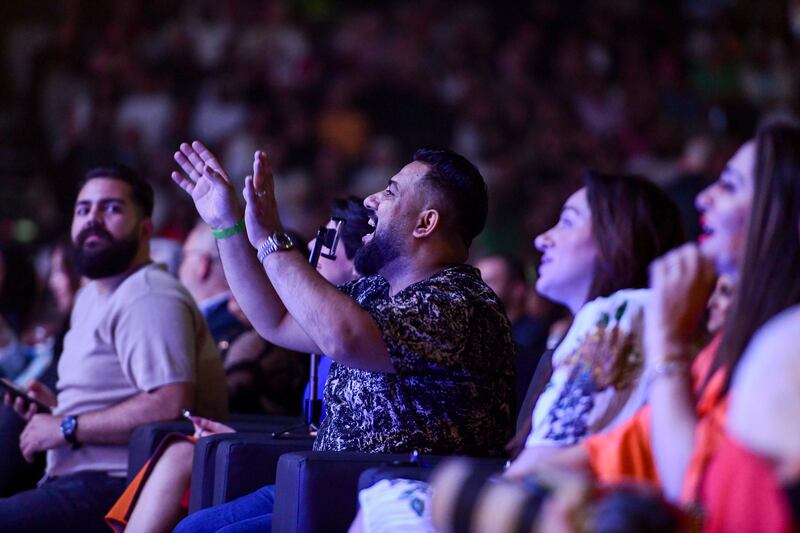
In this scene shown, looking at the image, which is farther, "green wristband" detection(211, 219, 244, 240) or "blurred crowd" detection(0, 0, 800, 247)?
"blurred crowd" detection(0, 0, 800, 247)

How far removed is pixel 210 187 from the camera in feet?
9.75

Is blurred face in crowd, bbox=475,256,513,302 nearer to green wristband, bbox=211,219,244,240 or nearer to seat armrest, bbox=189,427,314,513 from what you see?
seat armrest, bbox=189,427,314,513

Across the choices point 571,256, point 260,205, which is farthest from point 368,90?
point 571,256

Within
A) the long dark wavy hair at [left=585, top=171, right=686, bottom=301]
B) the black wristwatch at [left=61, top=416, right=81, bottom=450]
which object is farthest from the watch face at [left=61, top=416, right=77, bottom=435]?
the long dark wavy hair at [left=585, top=171, right=686, bottom=301]

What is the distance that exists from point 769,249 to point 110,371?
236 centimetres

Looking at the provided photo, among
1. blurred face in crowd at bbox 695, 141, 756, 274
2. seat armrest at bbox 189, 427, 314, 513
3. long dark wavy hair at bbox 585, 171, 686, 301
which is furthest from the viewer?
seat armrest at bbox 189, 427, 314, 513

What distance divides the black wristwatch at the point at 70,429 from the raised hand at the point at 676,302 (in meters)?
2.21

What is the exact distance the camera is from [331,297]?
2.59 m

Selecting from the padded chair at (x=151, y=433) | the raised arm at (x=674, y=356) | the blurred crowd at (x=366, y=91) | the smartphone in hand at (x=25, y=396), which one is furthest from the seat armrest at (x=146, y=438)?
the blurred crowd at (x=366, y=91)

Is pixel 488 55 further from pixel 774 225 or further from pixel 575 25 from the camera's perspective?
pixel 774 225

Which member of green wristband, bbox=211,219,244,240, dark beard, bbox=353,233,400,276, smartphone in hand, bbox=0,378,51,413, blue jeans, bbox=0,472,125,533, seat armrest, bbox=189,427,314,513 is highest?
green wristband, bbox=211,219,244,240

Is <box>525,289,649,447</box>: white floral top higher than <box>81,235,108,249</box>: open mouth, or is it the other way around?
<box>81,235,108,249</box>: open mouth

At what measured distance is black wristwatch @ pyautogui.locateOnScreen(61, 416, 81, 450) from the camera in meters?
3.59

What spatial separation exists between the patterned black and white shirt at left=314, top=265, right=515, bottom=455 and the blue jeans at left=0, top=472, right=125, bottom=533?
3.43 ft
